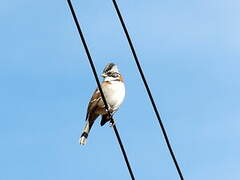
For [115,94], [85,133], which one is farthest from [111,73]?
[85,133]

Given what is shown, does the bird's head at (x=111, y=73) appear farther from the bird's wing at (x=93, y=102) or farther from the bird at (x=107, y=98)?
the bird's wing at (x=93, y=102)

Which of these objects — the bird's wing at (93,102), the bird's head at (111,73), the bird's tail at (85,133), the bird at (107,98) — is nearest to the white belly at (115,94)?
the bird at (107,98)

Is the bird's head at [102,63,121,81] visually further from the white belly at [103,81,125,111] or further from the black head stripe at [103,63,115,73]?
the white belly at [103,81,125,111]

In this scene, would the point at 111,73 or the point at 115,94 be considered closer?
the point at 115,94

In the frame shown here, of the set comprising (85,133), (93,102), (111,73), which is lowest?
(85,133)

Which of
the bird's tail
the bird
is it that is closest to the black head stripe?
the bird

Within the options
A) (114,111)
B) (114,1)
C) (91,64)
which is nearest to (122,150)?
(91,64)

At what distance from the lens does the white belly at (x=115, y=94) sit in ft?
39.8

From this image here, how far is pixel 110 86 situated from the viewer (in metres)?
12.4

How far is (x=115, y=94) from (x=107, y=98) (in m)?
0.15

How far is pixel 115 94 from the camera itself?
12.2 meters

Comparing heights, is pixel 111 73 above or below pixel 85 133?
above

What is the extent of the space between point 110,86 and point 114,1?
5498 mm

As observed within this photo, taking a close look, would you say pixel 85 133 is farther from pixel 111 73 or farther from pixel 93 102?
pixel 111 73
